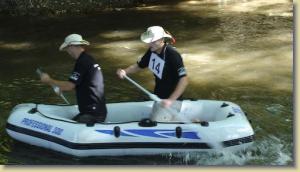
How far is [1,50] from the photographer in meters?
12.2

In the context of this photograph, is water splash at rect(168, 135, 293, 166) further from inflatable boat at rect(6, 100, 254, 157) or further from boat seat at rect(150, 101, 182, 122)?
boat seat at rect(150, 101, 182, 122)

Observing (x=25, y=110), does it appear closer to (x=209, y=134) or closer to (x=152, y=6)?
(x=209, y=134)

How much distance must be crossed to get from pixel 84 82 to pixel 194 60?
14.9 ft

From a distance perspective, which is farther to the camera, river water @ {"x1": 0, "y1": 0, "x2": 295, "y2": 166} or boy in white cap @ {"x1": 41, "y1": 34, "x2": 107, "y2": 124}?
river water @ {"x1": 0, "y1": 0, "x2": 295, "y2": 166}

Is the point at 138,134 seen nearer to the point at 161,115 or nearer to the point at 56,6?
the point at 161,115

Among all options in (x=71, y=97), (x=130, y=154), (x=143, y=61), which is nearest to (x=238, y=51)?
(x=71, y=97)

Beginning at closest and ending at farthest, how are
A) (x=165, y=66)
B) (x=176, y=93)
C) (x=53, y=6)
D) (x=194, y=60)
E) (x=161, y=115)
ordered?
(x=176, y=93) → (x=165, y=66) → (x=161, y=115) → (x=194, y=60) → (x=53, y=6)

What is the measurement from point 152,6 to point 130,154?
11.3m

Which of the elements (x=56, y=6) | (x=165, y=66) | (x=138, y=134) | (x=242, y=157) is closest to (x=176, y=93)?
(x=165, y=66)

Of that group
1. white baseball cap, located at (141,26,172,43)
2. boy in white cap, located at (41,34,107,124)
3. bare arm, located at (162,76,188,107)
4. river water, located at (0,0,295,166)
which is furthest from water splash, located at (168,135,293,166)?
white baseball cap, located at (141,26,172,43)

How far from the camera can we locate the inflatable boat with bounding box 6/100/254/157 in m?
6.12

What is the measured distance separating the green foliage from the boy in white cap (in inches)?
404

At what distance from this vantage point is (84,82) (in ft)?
20.9

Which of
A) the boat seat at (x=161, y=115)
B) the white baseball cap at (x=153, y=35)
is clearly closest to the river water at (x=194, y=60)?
the boat seat at (x=161, y=115)
